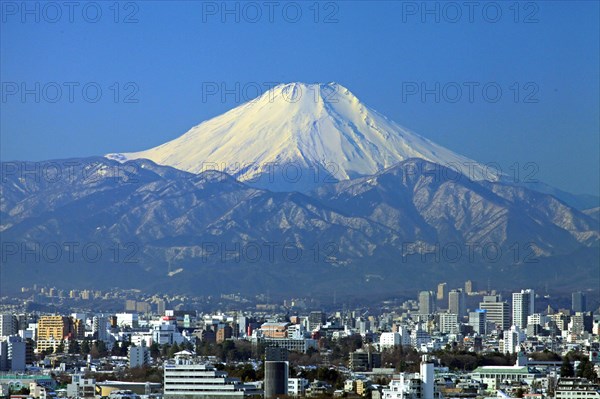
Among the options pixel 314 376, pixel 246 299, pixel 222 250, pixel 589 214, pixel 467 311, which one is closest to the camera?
pixel 314 376

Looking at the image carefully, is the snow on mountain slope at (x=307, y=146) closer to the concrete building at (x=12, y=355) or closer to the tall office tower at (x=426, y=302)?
the tall office tower at (x=426, y=302)

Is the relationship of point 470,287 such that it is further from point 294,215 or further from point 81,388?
point 81,388

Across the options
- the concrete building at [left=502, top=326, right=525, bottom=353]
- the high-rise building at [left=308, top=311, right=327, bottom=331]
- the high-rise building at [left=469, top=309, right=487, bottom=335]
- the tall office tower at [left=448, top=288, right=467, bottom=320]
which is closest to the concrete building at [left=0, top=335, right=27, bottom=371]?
the concrete building at [left=502, top=326, right=525, bottom=353]

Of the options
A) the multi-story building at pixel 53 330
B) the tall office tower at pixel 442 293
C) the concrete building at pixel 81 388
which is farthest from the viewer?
the tall office tower at pixel 442 293

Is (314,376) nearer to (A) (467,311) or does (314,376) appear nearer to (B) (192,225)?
(A) (467,311)

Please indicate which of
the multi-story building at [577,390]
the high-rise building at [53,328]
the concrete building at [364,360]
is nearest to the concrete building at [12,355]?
the concrete building at [364,360]

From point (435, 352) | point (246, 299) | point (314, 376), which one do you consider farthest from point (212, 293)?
point (314, 376)

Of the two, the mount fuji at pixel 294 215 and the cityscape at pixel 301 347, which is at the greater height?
the mount fuji at pixel 294 215

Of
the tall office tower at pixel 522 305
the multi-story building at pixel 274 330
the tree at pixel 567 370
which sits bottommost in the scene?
the tree at pixel 567 370
